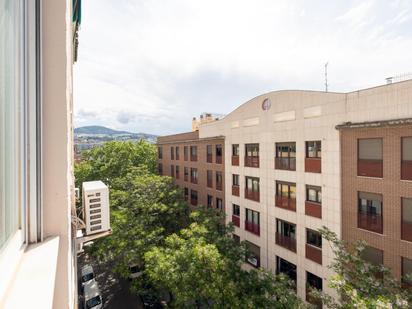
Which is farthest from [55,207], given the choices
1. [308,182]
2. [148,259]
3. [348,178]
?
[308,182]

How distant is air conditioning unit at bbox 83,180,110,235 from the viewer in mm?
8523

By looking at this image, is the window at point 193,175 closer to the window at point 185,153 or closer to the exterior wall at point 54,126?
the window at point 185,153

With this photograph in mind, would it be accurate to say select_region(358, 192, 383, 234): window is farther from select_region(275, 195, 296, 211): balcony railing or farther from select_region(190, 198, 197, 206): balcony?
select_region(190, 198, 197, 206): balcony

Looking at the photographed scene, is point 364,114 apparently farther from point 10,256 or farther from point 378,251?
point 10,256

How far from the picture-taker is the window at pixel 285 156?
48.6 feet

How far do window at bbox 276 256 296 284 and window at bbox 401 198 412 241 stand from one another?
655cm

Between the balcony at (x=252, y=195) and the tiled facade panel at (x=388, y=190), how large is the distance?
6604 millimetres

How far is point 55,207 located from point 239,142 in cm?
1806

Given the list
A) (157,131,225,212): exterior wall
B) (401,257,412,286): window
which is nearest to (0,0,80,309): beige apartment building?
(401,257,412,286): window

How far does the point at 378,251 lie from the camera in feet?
35.8

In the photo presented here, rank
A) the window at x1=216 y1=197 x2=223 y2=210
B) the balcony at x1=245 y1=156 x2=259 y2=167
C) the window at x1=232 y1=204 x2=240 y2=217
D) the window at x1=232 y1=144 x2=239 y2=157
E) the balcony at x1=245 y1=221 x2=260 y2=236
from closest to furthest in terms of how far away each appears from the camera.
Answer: the balcony at x1=245 y1=221 x2=260 y2=236, the balcony at x1=245 y1=156 x2=259 y2=167, the window at x1=232 y1=204 x2=240 y2=217, the window at x1=232 y1=144 x2=239 y2=157, the window at x1=216 y1=197 x2=223 y2=210

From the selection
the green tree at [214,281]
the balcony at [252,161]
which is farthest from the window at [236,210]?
the green tree at [214,281]

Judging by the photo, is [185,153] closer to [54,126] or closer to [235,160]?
[235,160]

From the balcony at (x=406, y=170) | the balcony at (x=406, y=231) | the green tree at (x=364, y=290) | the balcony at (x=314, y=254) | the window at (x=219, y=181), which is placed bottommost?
the balcony at (x=314, y=254)
